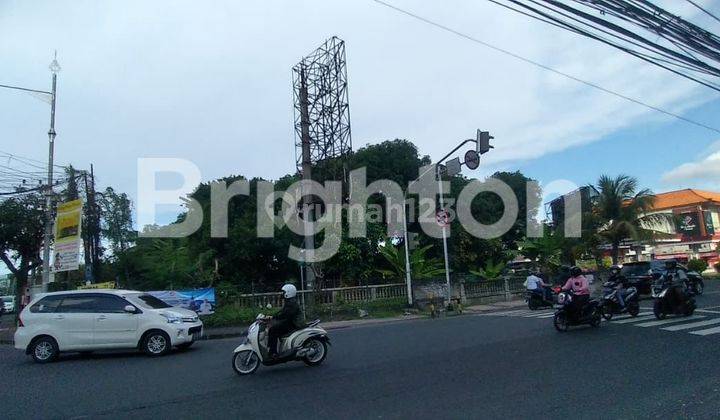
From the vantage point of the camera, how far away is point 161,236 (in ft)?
102

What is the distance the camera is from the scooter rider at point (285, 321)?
28.7 feet

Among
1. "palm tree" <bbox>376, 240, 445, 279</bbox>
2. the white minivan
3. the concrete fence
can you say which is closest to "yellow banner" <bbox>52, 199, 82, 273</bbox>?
the concrete fence

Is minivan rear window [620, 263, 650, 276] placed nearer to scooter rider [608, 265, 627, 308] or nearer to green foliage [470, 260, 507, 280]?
green foliage [470, 260, 507, 280]

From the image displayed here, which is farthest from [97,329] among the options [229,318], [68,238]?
[68,238]

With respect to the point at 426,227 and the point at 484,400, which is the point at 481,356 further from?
the point at 426,227

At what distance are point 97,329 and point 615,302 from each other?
41.9 ft

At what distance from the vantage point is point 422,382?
23.6ft

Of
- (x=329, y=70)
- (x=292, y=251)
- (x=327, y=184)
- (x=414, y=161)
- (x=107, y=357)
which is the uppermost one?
(x=329, y=70)

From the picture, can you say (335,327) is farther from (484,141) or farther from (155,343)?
(484,141)

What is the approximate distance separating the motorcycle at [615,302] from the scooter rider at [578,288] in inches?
58.5

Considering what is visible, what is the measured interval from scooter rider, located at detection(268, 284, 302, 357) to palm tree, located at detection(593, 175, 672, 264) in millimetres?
25865

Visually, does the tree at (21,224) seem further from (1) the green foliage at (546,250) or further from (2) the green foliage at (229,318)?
(1) the green foliage at (546,250)

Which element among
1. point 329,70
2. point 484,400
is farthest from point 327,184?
point 484,400

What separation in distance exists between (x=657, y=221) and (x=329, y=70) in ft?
69.7
